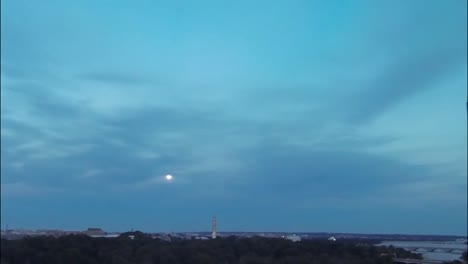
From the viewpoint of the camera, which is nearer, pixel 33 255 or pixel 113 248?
pixel 33 255

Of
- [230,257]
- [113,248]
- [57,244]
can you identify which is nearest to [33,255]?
[57,244]

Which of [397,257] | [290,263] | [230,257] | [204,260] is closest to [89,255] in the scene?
[204,260]

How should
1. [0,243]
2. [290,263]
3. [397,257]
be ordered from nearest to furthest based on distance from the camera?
[0,243] < [290,263] < [397,257]

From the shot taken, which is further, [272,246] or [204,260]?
[272,246]

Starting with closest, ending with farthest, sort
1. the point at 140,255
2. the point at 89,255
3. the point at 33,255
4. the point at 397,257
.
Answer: the point at 33,255
the point at 89,255
the point at 140,255
the point at 397,257

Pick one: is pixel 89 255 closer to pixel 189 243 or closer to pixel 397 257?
pixel 189 243

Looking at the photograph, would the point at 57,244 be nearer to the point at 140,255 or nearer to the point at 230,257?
the point at 140,255

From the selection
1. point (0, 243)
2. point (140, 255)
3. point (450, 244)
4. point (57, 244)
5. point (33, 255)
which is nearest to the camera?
point (0, 243)
